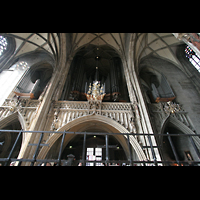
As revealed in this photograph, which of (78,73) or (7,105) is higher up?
(78,73)

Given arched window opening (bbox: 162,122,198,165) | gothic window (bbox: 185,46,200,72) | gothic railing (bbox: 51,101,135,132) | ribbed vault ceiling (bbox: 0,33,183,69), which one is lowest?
arched window opening (bbox: 162,122,198,165)

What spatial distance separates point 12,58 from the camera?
10.6 meters

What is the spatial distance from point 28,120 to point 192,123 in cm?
1129

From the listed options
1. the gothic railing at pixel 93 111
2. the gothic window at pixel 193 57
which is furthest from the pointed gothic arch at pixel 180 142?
the gothic window at pixel 193 57

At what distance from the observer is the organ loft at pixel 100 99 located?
692 centimetres

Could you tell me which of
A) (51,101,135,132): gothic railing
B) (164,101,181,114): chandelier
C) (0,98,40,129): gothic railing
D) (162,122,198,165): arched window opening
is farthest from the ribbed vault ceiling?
(162,122,198,165): arched window opening

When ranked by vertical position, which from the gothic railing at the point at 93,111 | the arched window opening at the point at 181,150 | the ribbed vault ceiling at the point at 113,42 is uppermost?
the ribbed vault ceiling at the point at 113,42

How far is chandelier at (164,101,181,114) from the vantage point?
8.25 m

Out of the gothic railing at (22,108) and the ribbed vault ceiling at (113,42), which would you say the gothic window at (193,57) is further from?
the gothic railing at (22,108)

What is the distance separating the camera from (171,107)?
8.38 m

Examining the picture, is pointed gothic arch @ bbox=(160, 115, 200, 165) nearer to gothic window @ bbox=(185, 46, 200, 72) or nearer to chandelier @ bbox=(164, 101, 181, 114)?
chandelier @ bbox=(164, 101, 181, 114)
